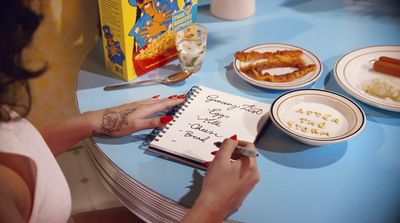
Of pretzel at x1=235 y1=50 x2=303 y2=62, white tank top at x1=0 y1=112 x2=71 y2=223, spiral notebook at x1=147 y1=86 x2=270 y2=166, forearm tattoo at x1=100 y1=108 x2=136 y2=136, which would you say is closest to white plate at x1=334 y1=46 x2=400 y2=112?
pretzel at x1=235 y1=50 x2=303 y2=62

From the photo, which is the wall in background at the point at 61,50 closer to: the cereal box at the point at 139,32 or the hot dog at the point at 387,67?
the cereal box at the point at 139,32

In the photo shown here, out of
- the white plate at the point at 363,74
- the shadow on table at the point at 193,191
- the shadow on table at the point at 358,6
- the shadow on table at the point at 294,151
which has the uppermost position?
the shadow on table at the point at 358,6

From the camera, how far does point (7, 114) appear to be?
2.32 feet

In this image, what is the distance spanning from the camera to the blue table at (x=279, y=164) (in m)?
0.78

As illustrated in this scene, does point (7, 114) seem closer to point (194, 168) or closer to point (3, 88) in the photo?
point (3, 88)

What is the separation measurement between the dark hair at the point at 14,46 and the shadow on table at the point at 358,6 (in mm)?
1014

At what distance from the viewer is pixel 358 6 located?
145 cm

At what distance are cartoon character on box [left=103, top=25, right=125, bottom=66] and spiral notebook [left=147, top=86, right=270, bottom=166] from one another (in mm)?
201

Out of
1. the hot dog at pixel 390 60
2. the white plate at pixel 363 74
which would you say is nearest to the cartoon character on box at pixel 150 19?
the white plate at pixel 363 74

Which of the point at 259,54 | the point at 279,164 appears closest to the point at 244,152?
the point at 279,164

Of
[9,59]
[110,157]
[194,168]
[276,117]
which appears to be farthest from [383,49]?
[9,59]

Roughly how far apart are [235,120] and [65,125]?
384mm

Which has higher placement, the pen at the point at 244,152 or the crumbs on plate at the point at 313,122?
the pen at the point at 244,152

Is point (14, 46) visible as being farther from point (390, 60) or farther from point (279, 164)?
point (390, 60)
